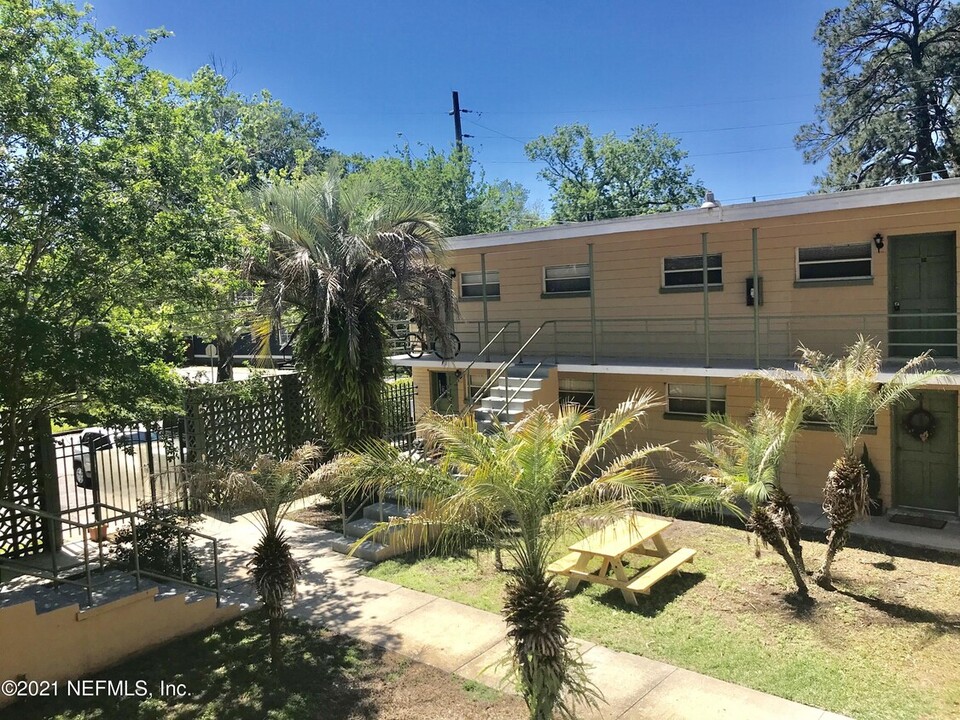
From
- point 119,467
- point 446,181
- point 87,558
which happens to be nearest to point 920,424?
point 87,558

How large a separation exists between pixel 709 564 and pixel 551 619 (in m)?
5.20

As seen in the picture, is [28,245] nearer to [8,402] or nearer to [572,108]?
[8,402]

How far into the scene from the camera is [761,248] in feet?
43.1

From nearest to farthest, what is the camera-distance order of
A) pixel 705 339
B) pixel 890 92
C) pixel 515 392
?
1. pixel 705 339
2. pixel 515 392
3. pixel 890 92

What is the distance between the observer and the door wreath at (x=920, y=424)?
1166 centimetres

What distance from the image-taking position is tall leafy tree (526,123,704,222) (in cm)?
3888

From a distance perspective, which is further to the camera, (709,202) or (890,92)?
(890,92)

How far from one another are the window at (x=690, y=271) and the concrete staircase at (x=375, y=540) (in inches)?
290

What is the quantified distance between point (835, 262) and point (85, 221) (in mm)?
12141

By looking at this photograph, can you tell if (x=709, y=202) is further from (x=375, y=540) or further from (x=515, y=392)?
(x=375, y=540)

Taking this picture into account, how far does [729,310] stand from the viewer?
1366 cm

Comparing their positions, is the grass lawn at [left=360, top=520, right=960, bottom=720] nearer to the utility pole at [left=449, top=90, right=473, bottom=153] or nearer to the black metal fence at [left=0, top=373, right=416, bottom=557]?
the black metal fence at [left=0, top=373, right=416, bottom=557]

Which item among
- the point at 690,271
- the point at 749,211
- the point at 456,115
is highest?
the point at 456,115

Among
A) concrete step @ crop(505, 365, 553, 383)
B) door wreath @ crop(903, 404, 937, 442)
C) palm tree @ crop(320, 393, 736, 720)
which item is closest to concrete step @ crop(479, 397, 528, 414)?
concrete step @ crop(505, 365, 553, 383)
